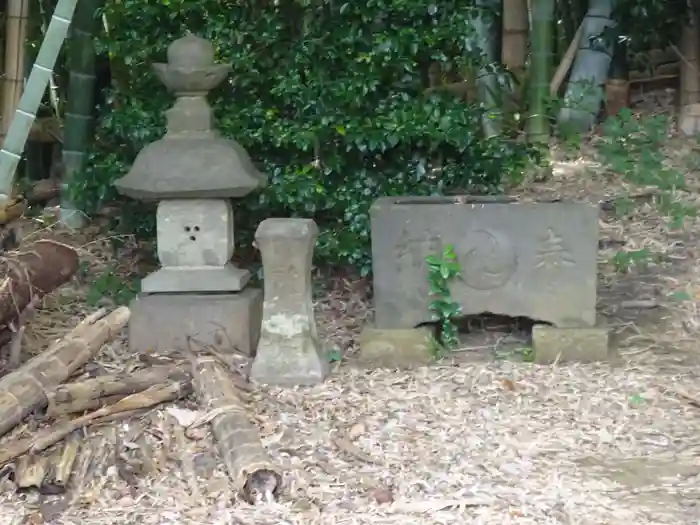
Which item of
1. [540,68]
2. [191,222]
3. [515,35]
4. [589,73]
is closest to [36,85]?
[191,222]

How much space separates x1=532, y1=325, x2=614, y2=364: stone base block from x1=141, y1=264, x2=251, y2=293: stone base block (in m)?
1.37

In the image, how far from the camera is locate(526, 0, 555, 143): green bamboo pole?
573cm

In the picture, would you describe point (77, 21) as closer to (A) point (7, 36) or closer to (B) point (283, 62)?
(A) point (7, 36)

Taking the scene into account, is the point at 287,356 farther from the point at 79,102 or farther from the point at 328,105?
the point at 79,102

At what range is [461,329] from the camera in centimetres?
454

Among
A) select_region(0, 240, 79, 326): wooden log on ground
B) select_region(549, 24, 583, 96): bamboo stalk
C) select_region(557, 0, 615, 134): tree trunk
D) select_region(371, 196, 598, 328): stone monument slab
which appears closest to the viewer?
select_region(0, 240, 79, 326): wooden log on ground

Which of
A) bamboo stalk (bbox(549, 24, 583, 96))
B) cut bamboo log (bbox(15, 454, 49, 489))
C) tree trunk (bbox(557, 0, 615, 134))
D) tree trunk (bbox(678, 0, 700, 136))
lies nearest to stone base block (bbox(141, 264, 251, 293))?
cut bamboo log (bbox(15, 454, 49, 489))

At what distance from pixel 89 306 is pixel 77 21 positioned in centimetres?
166

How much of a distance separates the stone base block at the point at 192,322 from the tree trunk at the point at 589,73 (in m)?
3.23

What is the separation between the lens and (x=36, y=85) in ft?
14.3

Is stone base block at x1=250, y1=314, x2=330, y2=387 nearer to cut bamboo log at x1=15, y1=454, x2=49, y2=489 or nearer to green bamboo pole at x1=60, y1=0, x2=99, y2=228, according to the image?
cut bamboo log at x1=15, y1=454, x2=49, y2=489

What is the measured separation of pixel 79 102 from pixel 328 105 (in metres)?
1.68

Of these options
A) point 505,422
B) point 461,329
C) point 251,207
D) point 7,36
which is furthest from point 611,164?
point 7,36

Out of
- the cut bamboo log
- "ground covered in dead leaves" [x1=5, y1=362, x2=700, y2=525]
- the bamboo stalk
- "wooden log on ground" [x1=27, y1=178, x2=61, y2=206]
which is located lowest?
"ground covered in dead leaves" [x1=5, y1=362, x2=700, y2=525]
